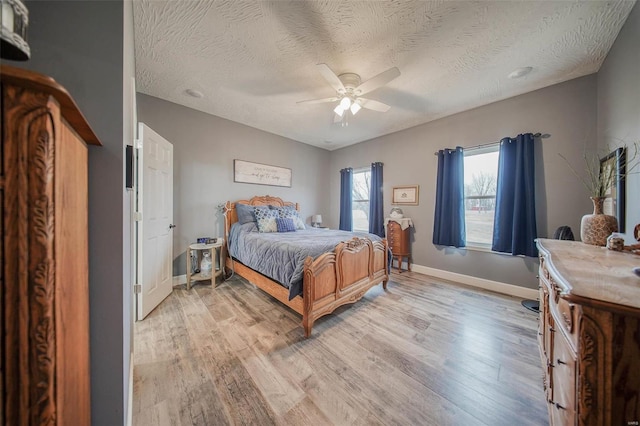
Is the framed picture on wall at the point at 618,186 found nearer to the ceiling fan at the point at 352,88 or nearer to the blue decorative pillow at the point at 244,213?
the ceiling fan at the point at 352,88

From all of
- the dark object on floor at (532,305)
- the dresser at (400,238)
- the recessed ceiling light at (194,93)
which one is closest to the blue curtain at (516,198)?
the dark object on floor at (532,305)

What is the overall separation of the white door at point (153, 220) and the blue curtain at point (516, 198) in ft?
14.8

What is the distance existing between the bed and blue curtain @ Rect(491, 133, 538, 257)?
165 centimetres

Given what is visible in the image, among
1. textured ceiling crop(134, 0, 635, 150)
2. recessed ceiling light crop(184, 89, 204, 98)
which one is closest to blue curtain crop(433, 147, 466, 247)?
textured ceiling crop(134, 0, 635, 150)

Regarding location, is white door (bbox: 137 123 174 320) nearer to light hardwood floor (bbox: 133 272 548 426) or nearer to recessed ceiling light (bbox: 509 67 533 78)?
light hardwood floor (bbox: 133 272 548 426)

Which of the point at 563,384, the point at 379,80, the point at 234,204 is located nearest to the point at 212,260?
the point at 234,204

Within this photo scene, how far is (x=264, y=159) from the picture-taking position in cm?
419

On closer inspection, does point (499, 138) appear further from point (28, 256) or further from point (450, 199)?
point (28, 256)

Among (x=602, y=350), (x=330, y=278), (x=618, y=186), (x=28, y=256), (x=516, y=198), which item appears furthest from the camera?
(x=516, y=198)

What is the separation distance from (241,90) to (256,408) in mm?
3252

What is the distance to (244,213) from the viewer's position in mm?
3545

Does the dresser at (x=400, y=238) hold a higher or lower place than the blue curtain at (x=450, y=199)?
lower

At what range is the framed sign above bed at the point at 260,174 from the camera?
3.83m

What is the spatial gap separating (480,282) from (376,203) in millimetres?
2149
